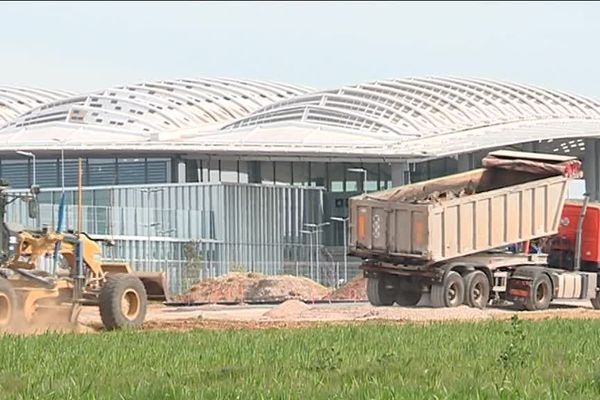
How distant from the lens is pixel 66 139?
80.8 metres

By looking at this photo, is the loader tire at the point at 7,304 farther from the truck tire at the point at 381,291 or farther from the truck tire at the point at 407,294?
the truck tire at the point at 381,291

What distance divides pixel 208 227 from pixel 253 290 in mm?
17571

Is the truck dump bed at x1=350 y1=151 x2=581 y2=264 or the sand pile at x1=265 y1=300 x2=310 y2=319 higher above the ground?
the truck dump bed at x1=350 y1=151 x2=581 y2=264

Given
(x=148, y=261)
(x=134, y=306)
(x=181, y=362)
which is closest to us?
(x=181, y=362)

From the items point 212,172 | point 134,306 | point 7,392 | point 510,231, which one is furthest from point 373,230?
point 212,172

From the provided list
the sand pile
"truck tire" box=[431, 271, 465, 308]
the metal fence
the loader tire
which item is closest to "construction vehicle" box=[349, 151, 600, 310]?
"truck tire" box=[431, 271, 465, 308]

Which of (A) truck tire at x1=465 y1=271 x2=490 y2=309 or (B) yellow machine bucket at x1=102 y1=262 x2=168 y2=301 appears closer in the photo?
(B) yellow machine bucket at x1=102 y1=262 x2=168 y2=301

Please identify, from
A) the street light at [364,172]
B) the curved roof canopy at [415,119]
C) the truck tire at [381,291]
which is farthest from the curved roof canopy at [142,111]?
the truck tire at [381,291]

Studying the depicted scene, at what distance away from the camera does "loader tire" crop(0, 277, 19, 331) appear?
75.8 ft

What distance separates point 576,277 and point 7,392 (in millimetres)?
24487

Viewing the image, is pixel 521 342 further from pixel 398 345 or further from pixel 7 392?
pixel 7 392

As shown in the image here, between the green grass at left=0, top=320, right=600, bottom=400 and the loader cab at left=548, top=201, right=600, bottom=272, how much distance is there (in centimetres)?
1402

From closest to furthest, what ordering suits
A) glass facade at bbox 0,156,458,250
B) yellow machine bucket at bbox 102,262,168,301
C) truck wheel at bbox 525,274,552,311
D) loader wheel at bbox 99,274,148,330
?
loader wheel at bbox 99,274,148,330, yellow machine bucket at bbox 102,262,168,301, truck wheel at bbox 525,274,552,311, glass facade at bbox 0,156,458,250

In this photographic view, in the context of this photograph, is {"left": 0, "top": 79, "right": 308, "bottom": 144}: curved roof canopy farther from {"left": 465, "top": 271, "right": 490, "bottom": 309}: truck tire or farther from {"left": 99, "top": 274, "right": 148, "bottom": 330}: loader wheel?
{"left": 99, "top": 274, "right": 148, "bottom": 330}: loader wheel
